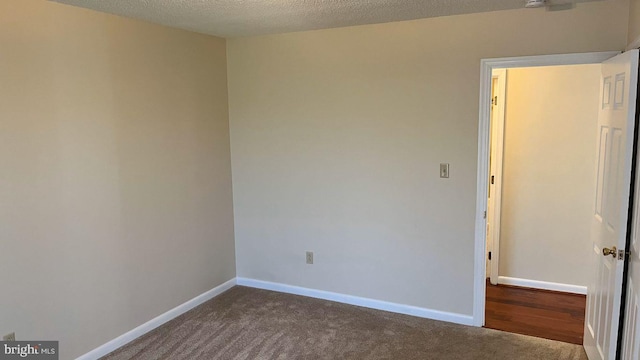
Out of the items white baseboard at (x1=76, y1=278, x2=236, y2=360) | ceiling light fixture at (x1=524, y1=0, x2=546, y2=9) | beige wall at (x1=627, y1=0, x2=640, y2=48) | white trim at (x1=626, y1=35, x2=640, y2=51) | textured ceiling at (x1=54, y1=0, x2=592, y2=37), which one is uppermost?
textured ceiling at (x1=54, y1=0, x2=592, y2=37)

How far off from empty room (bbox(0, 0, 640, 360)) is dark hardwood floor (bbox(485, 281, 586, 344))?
121 millimetres

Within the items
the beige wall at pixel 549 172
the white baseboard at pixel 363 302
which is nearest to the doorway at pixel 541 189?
the beige wall at pixel 549 172

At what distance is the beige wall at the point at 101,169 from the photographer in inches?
97.7

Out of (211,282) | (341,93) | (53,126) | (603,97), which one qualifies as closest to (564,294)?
(603,97)

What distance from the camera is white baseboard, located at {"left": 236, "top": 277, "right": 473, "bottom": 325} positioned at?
3484 mm

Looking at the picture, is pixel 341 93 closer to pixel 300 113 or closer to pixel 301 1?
pixel 300 113

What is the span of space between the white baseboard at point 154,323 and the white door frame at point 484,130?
2270 mm

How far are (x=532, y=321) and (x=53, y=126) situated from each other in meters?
3.70

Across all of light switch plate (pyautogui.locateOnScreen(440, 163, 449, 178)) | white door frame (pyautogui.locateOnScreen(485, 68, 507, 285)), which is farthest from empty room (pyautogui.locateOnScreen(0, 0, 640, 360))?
white door frame (pyautogui.locateOnScreen(485, 68, 507, 285))

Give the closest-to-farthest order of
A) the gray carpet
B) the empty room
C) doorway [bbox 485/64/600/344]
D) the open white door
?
1. the open white door
2. the empty room
3. the gray carpet
4. doorway [bbox 485/64/600/344]

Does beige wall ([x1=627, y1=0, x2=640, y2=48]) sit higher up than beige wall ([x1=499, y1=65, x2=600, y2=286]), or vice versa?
beige wall ([x1=627, y1=0, x2=640, y2=48])

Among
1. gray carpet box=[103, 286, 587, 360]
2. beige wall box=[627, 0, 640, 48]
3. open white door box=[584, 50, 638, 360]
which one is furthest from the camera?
gray carpet box=[103, 286, 587, 360]

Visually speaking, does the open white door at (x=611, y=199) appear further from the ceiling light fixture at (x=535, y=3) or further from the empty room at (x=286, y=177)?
the ceiling light fixture at (x=535, y=3)

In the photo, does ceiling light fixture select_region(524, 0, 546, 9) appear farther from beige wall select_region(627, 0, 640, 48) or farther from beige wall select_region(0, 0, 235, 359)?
beige wall select_region(0, 0, 235, 359)
